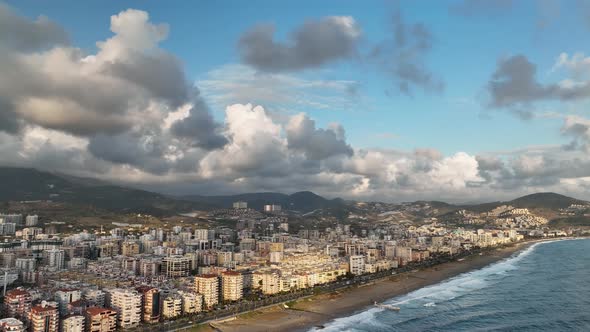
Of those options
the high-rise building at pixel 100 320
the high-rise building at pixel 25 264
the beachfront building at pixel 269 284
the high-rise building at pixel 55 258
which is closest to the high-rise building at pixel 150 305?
the high-rise building at pixel 100 320

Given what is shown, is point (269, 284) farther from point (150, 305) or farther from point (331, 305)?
point (150, 305)

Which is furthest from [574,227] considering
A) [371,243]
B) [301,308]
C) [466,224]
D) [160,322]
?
[160,322]

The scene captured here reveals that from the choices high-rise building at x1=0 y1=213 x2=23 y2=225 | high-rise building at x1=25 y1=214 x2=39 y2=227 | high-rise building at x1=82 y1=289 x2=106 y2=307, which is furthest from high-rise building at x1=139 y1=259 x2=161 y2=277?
high-rise building at x1=0 y1=213 x2=23 y2=225

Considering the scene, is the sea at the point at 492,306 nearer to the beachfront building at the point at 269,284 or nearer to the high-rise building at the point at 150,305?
the beachfront building at the point at 269,284

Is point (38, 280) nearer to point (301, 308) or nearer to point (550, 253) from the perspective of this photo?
point (301, 308)

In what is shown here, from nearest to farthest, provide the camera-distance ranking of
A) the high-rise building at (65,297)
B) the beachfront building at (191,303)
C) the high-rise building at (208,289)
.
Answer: the high-rise building at (65,297), the beachfront building at (191,303), the high-rise building at (208,289)

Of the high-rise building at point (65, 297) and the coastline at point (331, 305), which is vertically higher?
the high-rise building at point (65, 297)

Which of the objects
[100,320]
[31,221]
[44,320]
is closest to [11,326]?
[44,320]
